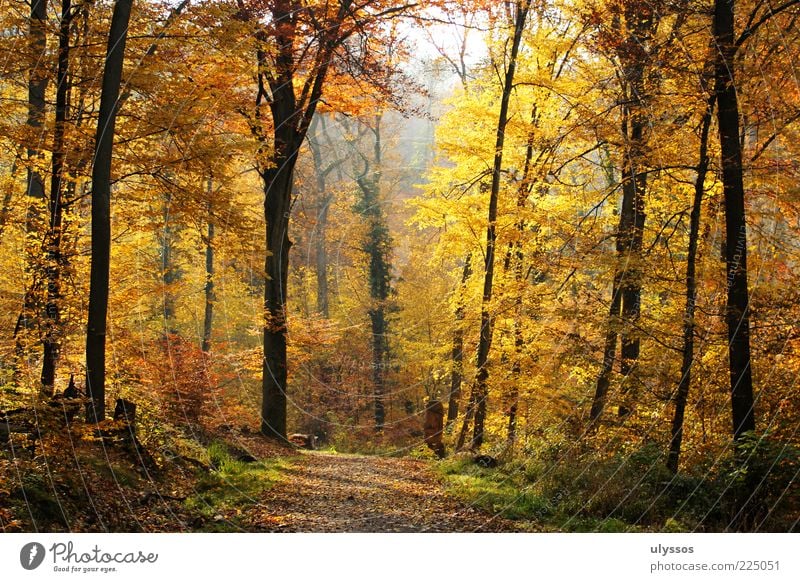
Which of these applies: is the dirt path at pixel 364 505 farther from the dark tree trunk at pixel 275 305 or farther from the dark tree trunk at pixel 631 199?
the dark tree trunk at pixel 631 199

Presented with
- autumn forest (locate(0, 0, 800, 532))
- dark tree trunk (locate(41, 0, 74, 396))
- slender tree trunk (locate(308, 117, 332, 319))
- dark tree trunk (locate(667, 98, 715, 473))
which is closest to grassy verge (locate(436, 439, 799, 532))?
autumn forest (locate(0, 0, 800, 532))

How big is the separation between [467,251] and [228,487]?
31.4ft

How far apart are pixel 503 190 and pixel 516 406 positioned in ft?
16.5

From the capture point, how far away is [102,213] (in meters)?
9.33

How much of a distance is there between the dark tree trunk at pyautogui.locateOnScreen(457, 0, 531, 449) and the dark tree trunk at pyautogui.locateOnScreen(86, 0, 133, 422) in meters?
8.34

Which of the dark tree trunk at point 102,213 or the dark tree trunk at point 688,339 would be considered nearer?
the dark tree trunk at point 102,213

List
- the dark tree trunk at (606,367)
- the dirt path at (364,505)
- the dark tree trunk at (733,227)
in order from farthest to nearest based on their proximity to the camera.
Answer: the dark tree trunk at (606,367) < the dark tree trunk at (733,227) < the dirt path at (364,505)

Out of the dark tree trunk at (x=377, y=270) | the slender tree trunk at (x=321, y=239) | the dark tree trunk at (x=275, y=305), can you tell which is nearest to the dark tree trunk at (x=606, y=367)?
the dark tree trunk at (x=275, y=305)

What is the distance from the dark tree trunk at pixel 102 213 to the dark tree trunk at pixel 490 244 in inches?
328

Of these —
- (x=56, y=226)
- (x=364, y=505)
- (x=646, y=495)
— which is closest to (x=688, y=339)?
(x=646, y=495)

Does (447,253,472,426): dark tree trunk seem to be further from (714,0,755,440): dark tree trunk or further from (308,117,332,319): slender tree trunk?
(308,117,332,319): slender tree trunk

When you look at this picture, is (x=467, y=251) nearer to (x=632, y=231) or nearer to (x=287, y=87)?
(x=287, y=87)

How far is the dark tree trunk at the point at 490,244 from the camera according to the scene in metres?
15.8
